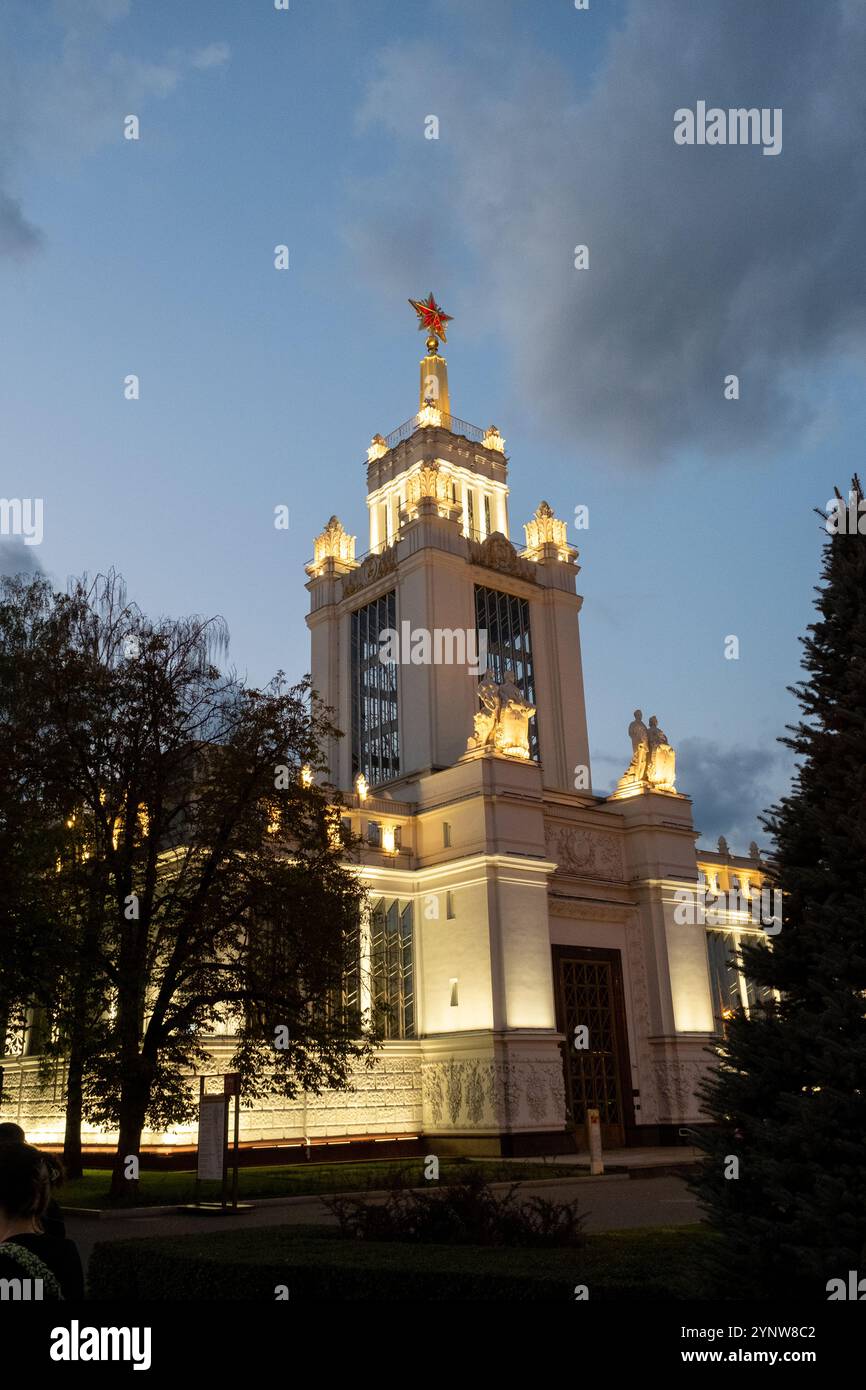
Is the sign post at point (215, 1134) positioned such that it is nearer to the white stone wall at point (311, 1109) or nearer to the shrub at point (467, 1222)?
A: the shrub at point (467, 1222)

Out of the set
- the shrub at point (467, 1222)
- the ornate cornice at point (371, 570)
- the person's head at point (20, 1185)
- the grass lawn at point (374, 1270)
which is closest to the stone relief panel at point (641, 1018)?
the ornate cornice at point (371, 570)

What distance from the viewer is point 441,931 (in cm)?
4091

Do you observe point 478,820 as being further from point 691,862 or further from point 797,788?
point 797,788

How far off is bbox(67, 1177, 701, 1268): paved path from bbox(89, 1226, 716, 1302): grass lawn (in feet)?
16.1

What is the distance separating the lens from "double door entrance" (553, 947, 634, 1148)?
4153 centimetres

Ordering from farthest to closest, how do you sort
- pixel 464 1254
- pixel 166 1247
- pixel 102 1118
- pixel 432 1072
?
pixel 432 1072 < pixel 102 1118 < pixel 166 1247 < pixel 464 1254

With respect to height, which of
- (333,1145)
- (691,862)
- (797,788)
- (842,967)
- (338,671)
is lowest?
(333,1145)

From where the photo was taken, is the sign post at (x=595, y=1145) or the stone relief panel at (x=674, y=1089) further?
the stone relief panel at (x=674, y=1089)

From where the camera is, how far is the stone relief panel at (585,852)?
43.6 meters

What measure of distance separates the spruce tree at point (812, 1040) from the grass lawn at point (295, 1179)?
11085 millimetres

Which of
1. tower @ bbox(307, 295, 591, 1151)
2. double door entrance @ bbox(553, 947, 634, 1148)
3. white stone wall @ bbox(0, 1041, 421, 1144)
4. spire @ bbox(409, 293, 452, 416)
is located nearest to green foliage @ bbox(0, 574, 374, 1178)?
white stone wall @ bbox(0, 1041, 421, 1144)
